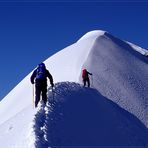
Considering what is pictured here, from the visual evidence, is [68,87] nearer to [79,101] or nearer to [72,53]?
[79,101]

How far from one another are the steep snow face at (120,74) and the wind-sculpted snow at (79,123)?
12745mm

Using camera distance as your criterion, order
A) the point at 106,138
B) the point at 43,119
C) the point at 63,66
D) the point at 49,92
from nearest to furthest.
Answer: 1. the point at 43,119
2. the point at 106,138
3. the point at 49,92
4. the point at 63,66

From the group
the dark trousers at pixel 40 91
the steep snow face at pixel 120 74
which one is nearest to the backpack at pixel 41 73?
the dark trousers at pixel 40 91

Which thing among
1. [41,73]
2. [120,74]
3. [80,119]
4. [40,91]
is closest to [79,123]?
[80,119]

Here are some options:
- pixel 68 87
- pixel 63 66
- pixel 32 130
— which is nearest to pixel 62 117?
pixel 32 130

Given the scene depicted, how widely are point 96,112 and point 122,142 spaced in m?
2.48

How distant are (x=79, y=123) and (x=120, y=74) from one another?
31935mm

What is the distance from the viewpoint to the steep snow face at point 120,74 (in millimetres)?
42109

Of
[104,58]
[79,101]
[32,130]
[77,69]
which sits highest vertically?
[104,58]

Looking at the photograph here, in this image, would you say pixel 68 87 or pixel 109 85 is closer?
pixel 68 87

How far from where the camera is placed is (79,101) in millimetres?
23266

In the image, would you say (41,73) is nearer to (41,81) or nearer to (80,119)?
(41,81)

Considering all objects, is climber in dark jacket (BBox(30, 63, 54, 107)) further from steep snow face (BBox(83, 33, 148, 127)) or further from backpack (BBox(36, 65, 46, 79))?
steep snow face (BBox(83, 33, 148, 127))

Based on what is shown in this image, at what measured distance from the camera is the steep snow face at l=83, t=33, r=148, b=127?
42109 millimetres
